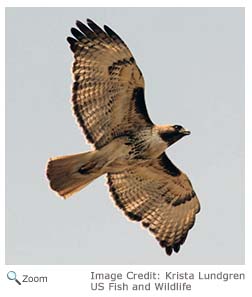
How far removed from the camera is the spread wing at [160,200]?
49.6ft

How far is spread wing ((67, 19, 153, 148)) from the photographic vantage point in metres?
14.2

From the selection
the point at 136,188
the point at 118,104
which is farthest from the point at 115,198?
the point at 118,104

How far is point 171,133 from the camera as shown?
14383 millimetres

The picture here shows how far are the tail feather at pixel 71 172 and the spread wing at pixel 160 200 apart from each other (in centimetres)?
78

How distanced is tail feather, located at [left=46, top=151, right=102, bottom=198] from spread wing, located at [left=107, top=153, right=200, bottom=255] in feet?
2.57

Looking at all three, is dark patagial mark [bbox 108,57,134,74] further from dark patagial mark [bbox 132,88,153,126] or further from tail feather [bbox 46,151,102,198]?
tail feather [bbox 46,151,102,198]

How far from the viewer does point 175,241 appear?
15148mm

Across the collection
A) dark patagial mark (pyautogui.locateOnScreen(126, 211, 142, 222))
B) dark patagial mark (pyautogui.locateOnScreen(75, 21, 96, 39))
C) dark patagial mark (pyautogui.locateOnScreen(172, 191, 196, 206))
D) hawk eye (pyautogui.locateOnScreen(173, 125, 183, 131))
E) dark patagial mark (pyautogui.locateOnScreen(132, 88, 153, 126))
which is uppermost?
dark patagial mark (pyautogui.locateOnScreen(75, 21, 96, 39))

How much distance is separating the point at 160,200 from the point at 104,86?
1.61 m
